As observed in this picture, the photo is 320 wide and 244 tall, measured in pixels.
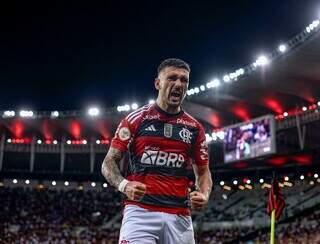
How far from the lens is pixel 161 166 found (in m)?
4.64

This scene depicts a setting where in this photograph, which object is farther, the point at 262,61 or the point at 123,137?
the point at 262,61

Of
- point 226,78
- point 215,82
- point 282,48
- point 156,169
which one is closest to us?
point 156,169

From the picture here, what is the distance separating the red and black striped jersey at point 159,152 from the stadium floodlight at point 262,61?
3441cm

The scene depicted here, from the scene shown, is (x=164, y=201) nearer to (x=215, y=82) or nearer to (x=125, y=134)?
(x=125, y=134)

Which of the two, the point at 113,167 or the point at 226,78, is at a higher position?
the point at 226,78

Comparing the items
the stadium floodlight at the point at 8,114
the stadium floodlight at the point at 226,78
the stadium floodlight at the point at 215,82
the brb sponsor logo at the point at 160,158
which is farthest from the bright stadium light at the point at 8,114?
the brb sponsor logo at the point at 160,158

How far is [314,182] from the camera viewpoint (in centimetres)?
4600

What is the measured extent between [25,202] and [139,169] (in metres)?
47.5

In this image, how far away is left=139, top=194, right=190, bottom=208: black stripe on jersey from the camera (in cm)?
455

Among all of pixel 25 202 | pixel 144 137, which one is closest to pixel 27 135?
pixel 25 202

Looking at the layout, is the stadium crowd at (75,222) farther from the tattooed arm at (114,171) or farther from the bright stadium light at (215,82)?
the tattooed arm at (114,171)

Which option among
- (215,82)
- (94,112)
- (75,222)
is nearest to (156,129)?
(215,82)

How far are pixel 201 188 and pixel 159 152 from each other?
632 millimetres

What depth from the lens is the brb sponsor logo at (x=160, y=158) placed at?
→ 15.2 feet
